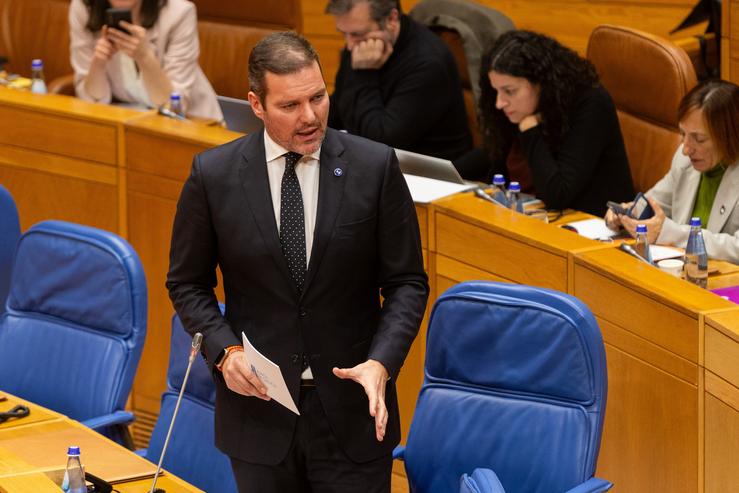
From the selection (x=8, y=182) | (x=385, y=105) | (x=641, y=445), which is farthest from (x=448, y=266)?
(x=8, y=182)

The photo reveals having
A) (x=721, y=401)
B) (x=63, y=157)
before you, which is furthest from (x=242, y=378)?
(x=63, y=157)

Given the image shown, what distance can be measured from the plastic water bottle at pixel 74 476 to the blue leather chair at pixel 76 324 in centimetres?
65

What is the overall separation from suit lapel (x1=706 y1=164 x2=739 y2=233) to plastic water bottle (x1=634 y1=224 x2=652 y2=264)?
311 mm

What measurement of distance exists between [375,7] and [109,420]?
171 cm

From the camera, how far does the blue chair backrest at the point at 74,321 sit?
2.84 metres

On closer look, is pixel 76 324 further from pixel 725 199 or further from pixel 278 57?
pixel 725 199

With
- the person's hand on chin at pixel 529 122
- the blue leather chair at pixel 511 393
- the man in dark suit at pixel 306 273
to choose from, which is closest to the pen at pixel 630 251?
the blue leather chair at pixel 511 393

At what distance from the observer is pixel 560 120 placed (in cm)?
346

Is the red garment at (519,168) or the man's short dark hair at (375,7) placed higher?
the man's short dark hair at (375,7)

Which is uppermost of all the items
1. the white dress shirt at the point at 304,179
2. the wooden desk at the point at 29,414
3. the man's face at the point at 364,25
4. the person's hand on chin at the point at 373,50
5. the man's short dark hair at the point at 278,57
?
the man's short dark hair at the point at 278,57

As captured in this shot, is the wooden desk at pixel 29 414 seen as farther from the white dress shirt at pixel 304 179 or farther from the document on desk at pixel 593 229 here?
the document on desk at pixel 593 229

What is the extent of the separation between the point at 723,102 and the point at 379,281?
1264 mm

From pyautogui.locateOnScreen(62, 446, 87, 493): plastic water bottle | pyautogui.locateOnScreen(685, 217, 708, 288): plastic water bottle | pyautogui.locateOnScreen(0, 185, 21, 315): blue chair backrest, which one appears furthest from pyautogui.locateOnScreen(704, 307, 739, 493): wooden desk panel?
pyautogui.locateOnScreen(0, 185, 21, 315): blue chair backrest

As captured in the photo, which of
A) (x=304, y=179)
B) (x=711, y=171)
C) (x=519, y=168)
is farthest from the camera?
(x=519, y=168)
